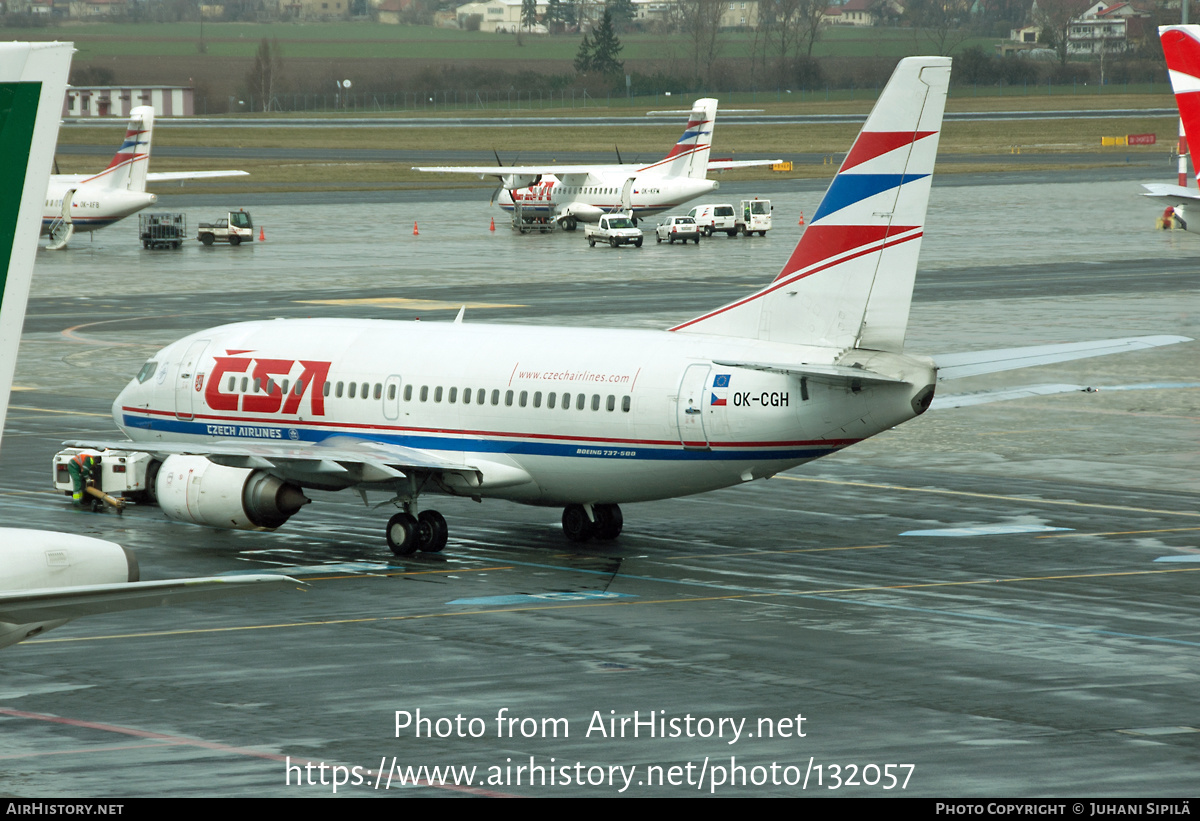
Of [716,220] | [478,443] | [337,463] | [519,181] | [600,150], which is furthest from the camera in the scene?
[600,150]

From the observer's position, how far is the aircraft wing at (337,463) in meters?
30.0

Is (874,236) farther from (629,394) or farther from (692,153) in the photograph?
(692,153)

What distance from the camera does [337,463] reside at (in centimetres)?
3030

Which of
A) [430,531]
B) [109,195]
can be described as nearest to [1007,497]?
[430,531]

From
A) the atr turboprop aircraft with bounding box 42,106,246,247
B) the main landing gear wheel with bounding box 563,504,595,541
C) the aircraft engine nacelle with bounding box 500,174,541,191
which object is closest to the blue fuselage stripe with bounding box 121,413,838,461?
the main landing gear wheel with bounding box 563,504,595,541

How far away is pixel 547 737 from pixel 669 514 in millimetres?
16528

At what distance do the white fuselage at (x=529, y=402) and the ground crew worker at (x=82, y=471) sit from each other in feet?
3.97

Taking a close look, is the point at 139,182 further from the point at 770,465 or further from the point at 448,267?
the point at 770,465

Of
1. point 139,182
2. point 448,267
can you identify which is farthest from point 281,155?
point 448,267

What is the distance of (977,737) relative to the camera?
1933 centimetres

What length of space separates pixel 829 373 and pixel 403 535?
28.2 ft

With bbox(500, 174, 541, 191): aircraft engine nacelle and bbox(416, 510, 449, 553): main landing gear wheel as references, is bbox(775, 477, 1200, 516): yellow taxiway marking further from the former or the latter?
bbox(500, 174, 541, 191): aircraft engine nacelle

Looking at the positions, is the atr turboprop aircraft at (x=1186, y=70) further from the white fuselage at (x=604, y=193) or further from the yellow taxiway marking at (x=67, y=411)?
the white fuselage at (x=604, y=193)
